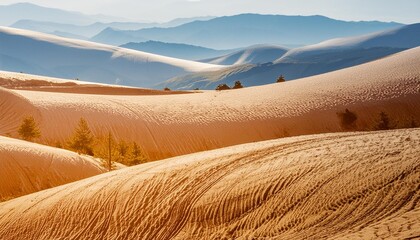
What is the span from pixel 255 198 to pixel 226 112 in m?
30.7

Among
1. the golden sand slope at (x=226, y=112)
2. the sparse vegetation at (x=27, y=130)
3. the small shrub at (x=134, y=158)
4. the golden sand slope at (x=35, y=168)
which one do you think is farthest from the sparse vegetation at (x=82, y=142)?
the golden sand slope at (x=226, y=112)

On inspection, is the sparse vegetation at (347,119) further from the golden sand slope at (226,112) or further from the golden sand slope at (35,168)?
the golden sand slope at (35,168)

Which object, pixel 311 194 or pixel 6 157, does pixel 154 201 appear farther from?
pixel 6 157

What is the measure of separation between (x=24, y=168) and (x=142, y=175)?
10124 millimetres

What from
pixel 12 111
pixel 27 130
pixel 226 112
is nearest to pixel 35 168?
pixel 27 130

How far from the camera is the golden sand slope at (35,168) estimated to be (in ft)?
75.8

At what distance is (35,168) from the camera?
24.3 metres

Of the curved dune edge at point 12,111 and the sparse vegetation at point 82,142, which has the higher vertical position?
the curved dune edge at point 12,111

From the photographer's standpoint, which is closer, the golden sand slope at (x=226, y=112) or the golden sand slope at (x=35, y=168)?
the golden sand slope at (x=35, y=168)

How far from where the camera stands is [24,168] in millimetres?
24047

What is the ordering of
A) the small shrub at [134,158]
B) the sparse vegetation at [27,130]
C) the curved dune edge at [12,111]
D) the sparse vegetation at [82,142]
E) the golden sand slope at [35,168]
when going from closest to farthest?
the golden sand slope at [35,168] → the small shrub at [134,158] → the sparse vegetation at [82,142] → the sparse vegetation at [27,130] → the curved dune edge at [12,111]

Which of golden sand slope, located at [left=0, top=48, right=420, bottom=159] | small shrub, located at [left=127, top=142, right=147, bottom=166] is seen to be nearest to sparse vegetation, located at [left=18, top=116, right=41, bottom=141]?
golden sand slope, located at [left=0, top=48, right=420, bottom=159]

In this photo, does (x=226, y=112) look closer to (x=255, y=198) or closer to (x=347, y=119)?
(x=347, y=119)

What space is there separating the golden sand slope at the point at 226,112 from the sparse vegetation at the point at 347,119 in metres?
0.42
